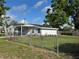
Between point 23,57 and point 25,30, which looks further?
point 25,30

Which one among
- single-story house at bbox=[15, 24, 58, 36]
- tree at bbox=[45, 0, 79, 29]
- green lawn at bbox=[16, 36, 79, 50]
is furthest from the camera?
tree at bbox=[45, 0, 79, 29]

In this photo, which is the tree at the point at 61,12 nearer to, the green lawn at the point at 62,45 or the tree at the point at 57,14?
the tree at the point at 57,14

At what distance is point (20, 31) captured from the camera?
221 ft

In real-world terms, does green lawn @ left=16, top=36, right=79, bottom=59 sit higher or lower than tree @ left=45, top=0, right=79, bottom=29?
lower

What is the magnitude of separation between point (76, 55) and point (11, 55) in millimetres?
4331

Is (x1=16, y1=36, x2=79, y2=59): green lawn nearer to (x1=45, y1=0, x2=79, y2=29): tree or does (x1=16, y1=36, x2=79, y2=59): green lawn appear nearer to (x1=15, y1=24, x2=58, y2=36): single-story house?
(x1=15, y1=24, x2=58, y2=36): single-story house

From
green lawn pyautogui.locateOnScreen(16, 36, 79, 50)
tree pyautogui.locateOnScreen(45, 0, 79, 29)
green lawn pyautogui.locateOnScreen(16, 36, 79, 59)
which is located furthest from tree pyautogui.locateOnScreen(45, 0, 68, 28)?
green lawn pyautogui.locateOnScreen(16, 36, 79, 59)

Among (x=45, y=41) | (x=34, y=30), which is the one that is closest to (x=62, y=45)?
(x=45, y=41)

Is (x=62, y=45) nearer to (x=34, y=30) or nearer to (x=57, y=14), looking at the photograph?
(x=34, y=30)

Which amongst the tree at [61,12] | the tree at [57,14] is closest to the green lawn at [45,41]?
the tree at [61,12]

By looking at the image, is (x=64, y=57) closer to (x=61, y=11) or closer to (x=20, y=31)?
(x=20, y=31)

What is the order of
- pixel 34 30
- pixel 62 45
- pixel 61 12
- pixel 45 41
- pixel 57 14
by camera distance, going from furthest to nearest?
pixel 57 14, pixel 61 12, pixel 34 30, pixel 45 41, pixel 62 45

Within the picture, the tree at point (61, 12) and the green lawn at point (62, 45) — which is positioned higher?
the tree at point (61, 12)

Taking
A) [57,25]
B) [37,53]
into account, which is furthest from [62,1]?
[37,53]
